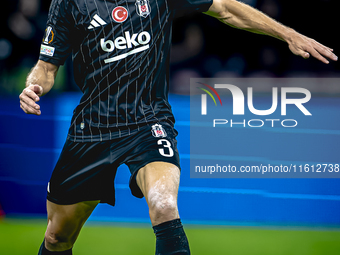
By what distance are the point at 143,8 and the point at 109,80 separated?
0.42 meters

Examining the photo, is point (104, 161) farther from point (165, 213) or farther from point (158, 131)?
point (165, 213)

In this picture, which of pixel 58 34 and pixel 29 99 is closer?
pixel 29 99

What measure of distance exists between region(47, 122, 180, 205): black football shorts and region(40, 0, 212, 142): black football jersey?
5 centimetres

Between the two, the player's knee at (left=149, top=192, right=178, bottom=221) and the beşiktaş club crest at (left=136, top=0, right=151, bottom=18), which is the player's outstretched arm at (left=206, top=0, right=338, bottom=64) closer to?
the beşiktaş club crest at (left=136, top=0, right=151, bottom=18)

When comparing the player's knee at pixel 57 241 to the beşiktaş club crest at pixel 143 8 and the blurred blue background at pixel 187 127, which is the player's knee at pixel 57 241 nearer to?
the beşiktaş club crest at pixel 143 8

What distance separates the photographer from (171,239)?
6.25 feet

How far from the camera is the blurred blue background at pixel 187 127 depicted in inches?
170

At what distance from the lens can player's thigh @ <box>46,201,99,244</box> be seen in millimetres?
2451

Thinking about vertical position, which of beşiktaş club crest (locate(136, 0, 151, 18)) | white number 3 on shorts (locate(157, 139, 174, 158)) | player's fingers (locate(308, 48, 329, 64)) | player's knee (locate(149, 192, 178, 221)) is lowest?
player's knee (locate(149, 192, 178, 221))

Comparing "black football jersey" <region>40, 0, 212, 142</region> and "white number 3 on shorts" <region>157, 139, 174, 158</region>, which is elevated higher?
"black football jersey" <region>40, 0, 212, 142</region>

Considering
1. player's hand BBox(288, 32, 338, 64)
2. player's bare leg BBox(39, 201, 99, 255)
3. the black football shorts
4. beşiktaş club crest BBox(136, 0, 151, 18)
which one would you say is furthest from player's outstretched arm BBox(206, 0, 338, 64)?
player's bare leg BBox(39, 201, 99, 255)

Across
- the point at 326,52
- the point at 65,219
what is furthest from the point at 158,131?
the point at 326,52

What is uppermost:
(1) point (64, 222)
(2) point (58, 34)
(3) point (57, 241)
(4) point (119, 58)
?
(2) point (58, 34)

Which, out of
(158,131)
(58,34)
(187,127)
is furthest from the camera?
(187,127)
